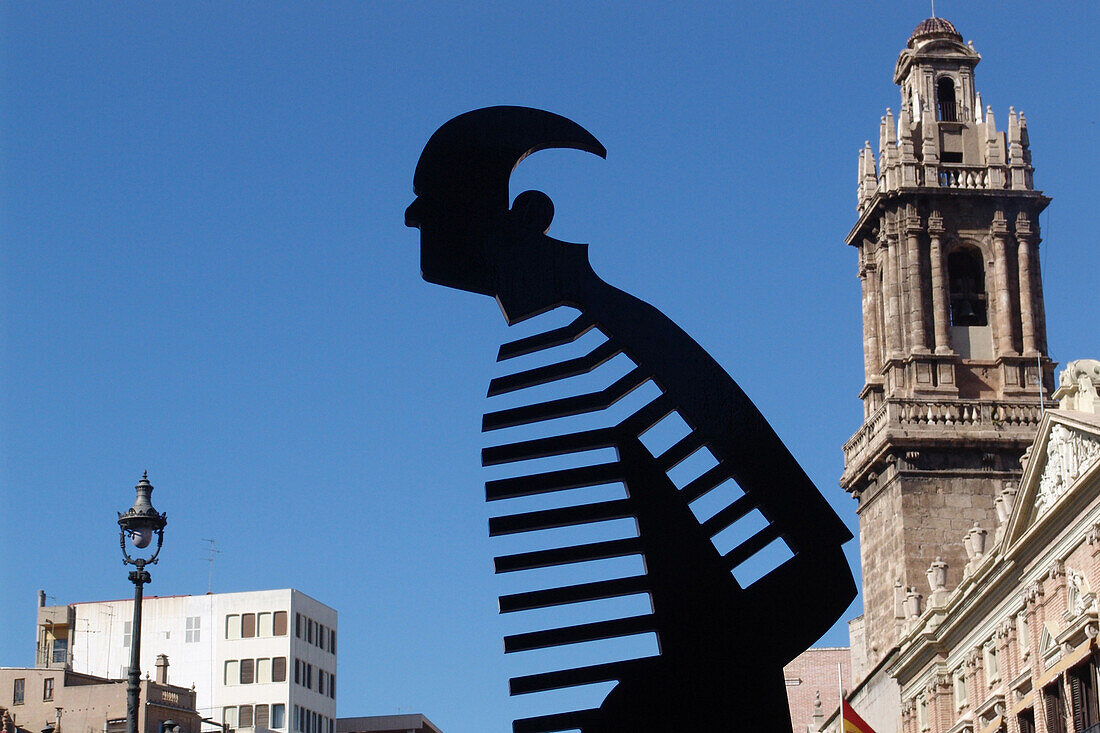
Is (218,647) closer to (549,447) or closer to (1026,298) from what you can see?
(1026,298)

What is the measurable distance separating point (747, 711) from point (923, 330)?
1942 inches

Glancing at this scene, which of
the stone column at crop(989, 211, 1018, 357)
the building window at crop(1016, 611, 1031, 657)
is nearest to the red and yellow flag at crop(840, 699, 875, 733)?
the building window at crop(1016, 611, 1031, 657)

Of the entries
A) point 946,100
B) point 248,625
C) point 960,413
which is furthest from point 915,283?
point 248,625

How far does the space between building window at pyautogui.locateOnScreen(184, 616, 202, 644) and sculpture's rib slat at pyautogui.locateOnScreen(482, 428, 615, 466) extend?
85.4 metres

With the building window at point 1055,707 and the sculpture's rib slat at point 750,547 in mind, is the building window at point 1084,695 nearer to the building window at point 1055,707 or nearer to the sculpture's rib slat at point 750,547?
the building window at point 1055,707

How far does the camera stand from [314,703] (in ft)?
300

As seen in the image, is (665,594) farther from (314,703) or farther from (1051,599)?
(314,703)

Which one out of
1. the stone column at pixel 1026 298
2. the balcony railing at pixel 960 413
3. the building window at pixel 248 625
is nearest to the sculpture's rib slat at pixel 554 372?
the balcony railing at pixel 960 413

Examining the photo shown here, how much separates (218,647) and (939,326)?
47.1 m

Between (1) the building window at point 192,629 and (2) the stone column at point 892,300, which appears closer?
(2) the stone column at point 892,300

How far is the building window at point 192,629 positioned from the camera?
8962 cm

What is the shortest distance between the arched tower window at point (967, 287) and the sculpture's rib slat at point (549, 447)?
50.8m

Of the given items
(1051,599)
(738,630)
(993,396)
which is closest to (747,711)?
(738,630)

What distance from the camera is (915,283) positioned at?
5541cm
